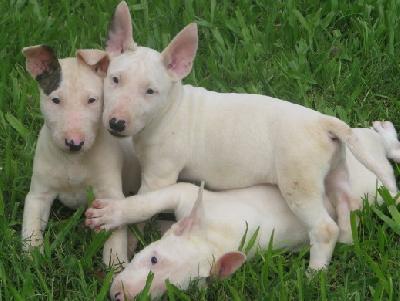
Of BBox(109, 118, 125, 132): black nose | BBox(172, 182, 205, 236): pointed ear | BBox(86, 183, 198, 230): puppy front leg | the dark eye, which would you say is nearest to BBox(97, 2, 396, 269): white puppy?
BBox(109, 118, 125, 132): black nose

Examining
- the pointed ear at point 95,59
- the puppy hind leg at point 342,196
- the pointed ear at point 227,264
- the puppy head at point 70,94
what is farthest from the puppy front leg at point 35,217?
the puppy hind leg at point 342,196

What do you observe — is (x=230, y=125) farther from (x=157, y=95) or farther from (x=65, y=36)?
(x=65, y=36)

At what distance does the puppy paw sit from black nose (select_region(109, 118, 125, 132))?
1.62 feet

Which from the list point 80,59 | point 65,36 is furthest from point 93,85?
point 65,36

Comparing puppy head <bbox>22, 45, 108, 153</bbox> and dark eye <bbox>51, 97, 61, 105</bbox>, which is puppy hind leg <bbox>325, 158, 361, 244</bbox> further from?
dark eye <bbox>51, 97, 61, 105</bbox>

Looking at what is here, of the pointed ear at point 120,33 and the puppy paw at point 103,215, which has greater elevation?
the pointed ear at point 120,33

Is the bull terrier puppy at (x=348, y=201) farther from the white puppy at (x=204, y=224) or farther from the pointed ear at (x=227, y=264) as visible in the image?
→ the pointed ear at (x=227, y=264)

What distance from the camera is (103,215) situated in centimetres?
491

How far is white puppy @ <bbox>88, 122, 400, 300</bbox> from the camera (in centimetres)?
448

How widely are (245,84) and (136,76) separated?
1.80m

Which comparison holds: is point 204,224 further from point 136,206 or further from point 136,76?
point 136,76

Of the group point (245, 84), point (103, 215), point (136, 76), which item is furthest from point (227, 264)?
point (245, 84)

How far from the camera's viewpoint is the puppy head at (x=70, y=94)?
15.2 ft

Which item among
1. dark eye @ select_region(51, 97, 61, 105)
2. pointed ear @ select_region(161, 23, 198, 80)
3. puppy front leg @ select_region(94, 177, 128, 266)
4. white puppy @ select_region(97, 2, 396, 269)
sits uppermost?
pointed ear @ select_region(161, 23, 198, 80)
